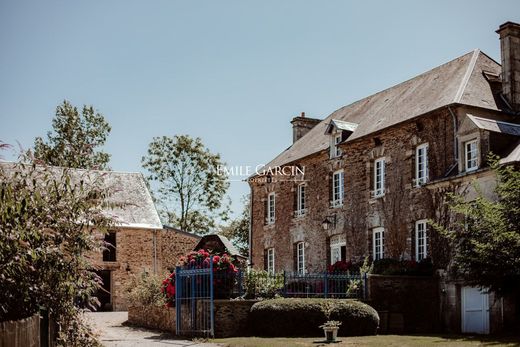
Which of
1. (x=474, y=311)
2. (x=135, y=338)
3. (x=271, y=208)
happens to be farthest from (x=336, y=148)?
(x=135, y=338)

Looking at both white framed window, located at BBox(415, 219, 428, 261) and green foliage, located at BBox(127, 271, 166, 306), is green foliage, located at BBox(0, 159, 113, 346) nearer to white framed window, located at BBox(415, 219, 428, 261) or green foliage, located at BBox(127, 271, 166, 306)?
green foliage, located at BBox(127, 271, 166, 306)

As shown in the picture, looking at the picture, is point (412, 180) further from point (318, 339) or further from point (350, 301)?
point (318, 339)

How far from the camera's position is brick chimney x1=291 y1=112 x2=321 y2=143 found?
1310 inches

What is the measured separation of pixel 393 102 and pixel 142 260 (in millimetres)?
15231

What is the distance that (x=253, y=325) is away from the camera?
16922mm

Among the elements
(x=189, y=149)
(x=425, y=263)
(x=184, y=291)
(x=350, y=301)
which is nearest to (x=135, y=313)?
(x=184, y=291)

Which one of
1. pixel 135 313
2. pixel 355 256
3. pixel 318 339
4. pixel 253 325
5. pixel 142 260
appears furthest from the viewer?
pixel 142 260

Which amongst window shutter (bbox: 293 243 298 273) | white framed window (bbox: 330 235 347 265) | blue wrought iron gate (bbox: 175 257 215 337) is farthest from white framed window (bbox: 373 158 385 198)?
blue wrought iron gate (bbox: 175 257 215 337)

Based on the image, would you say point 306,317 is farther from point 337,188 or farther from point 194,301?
point 337,188

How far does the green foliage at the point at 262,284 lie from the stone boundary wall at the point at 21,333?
9437 mm

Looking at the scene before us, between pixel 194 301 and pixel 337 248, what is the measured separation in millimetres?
9294

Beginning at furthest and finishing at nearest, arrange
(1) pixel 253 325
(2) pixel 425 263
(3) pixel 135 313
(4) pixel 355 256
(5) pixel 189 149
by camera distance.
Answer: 1. (5) pixel 189 149
2. (4) pixel 355 256
3. (3) pixel 135 313
4. (2) pixel 425 263
5. (1) pixel 253 325

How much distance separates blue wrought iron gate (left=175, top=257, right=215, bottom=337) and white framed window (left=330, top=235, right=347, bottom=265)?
8.68 meters

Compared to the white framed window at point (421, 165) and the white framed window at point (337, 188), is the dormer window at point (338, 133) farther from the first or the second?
the white framed window at point (421, 165)
